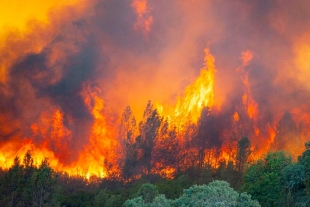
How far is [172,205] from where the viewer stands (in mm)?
24297

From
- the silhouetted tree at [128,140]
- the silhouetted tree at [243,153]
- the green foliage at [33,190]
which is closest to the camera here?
the green foliage at [33,190]

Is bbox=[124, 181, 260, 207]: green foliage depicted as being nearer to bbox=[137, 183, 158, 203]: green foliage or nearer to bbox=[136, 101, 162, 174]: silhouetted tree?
bbox=[137, 183, 158, 203]: green foliage

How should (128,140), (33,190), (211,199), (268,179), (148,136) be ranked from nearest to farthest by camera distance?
1. (211,199)
2. (268,179)
3. (33,190)
4. (148,136)
5. (128,140)

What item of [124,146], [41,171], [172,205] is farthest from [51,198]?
[124,146]

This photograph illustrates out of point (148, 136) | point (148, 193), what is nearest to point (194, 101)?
point (148, 136)

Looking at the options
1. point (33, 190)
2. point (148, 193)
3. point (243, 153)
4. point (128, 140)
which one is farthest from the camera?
point (128, 140)

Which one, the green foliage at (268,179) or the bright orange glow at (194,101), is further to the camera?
the bright orange glow at (194,101)

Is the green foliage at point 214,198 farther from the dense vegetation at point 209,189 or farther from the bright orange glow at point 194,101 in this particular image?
the bright orange glow at point 194,101

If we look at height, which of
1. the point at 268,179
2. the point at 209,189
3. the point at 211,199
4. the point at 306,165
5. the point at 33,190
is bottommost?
the point at 211,199

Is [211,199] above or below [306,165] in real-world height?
below

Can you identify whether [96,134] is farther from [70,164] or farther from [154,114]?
[154,114]

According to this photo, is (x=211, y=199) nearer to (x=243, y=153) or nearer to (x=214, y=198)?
(x=214, y=198)

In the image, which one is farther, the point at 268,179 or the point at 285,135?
the point at 285,135

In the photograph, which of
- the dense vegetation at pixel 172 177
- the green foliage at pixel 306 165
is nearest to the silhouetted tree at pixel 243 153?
Result: the dense vegetation at pixel 172 177
